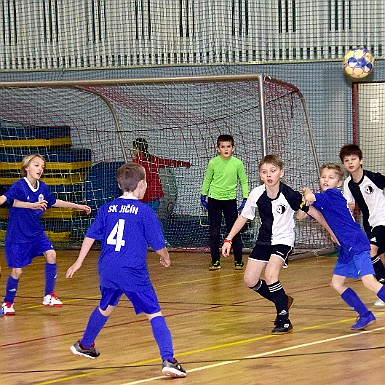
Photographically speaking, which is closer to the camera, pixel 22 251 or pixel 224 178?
pixel 22 251

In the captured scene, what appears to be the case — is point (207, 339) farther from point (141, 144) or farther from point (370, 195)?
point (141, 144)

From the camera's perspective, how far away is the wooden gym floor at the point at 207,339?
21.4 feet

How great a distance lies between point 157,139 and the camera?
1609 cm

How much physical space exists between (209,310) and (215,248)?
10.5 feet

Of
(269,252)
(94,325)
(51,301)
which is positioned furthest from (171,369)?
(51,301)

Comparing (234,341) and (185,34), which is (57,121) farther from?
(234,341)

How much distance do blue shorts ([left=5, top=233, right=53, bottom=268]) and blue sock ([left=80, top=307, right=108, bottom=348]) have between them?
2989 millimetres

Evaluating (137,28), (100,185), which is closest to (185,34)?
(137,28)

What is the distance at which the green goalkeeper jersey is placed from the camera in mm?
12625

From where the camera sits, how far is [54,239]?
1573 cm

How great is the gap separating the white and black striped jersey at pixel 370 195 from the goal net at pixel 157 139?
427 centimetres

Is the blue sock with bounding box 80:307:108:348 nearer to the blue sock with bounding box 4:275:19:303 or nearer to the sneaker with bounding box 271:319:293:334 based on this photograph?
the sneaker with bounding box 271:319:293:334

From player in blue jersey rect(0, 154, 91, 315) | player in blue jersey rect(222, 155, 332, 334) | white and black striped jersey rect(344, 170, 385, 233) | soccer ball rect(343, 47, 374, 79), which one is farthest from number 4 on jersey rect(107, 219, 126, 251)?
soccer ball rect(343, 47, 374, 79)

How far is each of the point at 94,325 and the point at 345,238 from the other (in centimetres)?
230
